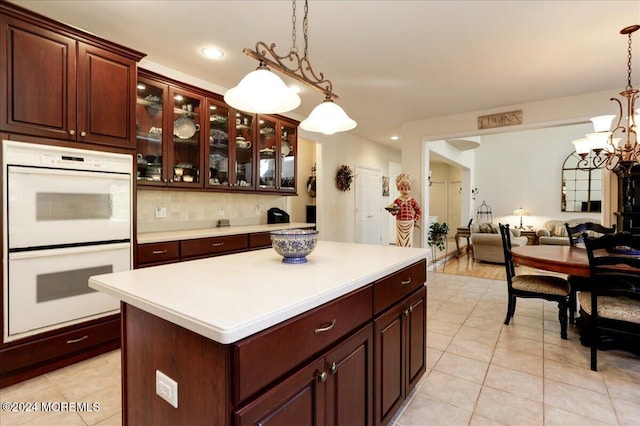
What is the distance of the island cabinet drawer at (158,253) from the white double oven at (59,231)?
0.36 ft

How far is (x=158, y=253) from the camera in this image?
2.64 meters

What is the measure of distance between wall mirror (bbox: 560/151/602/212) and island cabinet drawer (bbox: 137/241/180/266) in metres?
9.07

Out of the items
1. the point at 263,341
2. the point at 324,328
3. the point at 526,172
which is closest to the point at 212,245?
the point at 324,328

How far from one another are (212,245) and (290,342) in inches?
89.4

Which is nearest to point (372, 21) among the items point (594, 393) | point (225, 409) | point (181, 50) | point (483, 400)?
point (181, 50)

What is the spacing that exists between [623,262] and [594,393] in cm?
85

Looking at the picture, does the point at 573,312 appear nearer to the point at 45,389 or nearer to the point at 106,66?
the point at 45,389

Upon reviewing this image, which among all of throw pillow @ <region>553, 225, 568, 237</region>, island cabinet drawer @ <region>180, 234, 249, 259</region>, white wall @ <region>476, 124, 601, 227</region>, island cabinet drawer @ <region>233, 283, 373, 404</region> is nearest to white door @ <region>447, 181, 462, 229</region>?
white wall @ <region>476, 124, 601, 227</region>

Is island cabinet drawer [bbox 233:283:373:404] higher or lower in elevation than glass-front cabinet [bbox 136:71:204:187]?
lower

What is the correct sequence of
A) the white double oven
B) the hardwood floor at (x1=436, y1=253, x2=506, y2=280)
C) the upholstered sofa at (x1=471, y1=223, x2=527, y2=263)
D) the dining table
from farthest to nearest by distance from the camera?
1. the upholstered sofa at (x1=471, y1=223, x2=527, y2=263)
2. the hardwood floor at (x1=436, y1=253, x2=506, y2=280)
3. the dining table
4. the white double oven

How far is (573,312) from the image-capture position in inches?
117

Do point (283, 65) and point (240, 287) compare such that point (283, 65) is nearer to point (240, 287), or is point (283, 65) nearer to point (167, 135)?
point (240, 287)

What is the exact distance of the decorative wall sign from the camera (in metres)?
4.29

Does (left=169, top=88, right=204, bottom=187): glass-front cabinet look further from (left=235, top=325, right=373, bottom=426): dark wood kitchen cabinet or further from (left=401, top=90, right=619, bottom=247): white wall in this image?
(left=401, top=90, right=619, bottom=247): white wall
